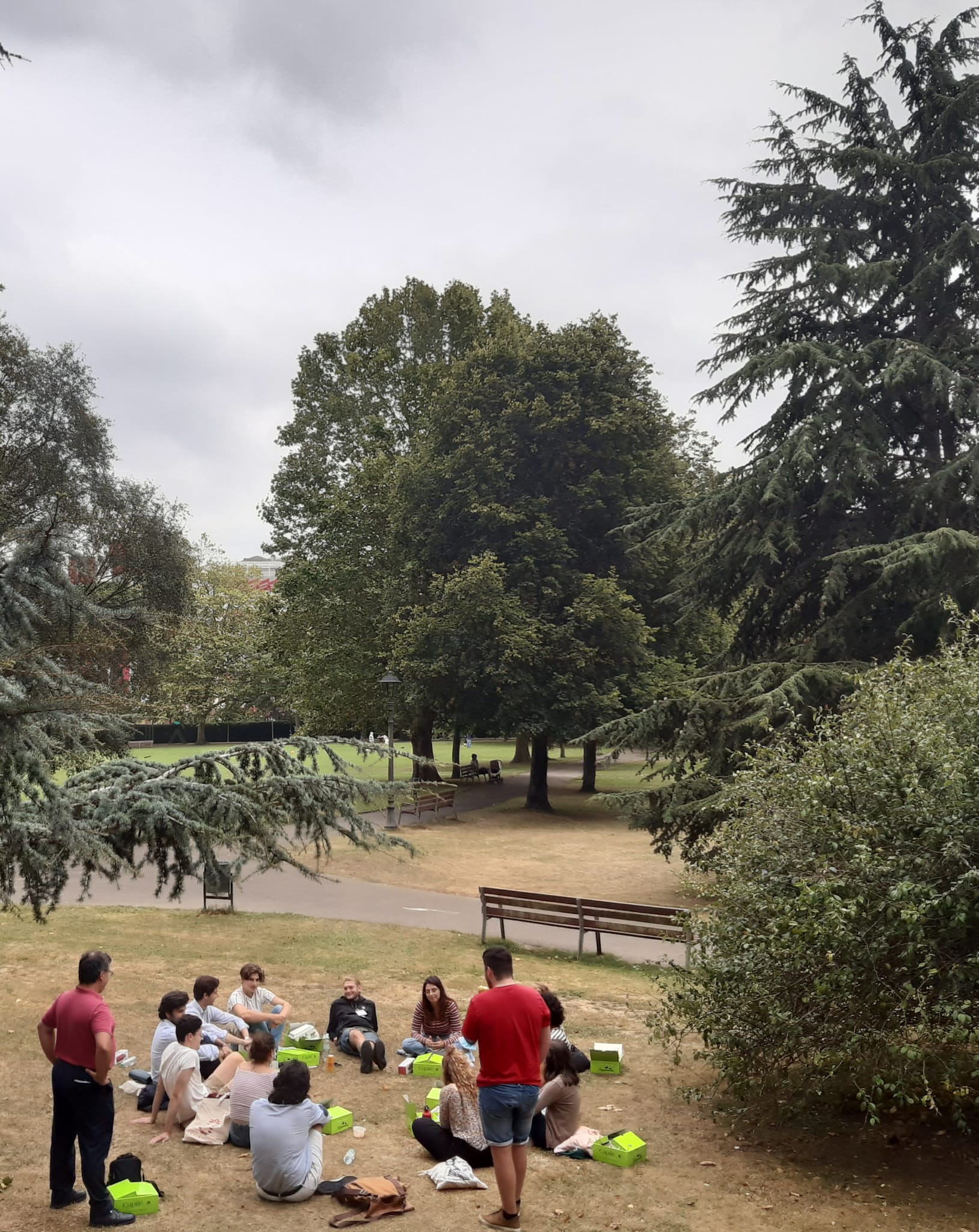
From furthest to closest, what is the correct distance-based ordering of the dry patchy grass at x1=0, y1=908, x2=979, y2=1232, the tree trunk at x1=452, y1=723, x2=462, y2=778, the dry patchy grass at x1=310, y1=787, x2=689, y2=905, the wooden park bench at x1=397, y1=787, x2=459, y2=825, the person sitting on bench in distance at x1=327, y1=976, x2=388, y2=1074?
the tree trunk at x1=452, y1=723, x2=462, y2=778
the wooden park bench at x1=397, y1=787, x2=459, y2=825
the dry patchy grass at x1=310, y1=787, x2=689, y2=905
the person sitting on bench in distance at x1=327, y1=976, x2=388, y2=1074
the dry patchy grass at x1=0, y1=908, x2=979, y2=1232

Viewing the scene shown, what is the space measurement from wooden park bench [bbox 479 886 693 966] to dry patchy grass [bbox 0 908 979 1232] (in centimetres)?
147

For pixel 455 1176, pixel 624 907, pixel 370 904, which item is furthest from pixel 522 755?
pixel 455 1176

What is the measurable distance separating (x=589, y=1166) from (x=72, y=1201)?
10.3 feet

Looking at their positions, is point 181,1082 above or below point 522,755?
above

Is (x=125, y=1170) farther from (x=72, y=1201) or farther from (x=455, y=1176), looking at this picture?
(x=455, y=1176)

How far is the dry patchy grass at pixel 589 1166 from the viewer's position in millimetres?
5910

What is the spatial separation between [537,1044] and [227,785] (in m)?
3.60

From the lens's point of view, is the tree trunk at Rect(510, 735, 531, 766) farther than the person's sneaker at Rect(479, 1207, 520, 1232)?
Yes

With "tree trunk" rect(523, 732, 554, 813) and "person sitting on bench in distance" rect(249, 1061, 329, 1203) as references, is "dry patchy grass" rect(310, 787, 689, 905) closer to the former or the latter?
"tree trunk" rect(523, 732, 554, 813)

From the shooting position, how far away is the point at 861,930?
666 centimetres

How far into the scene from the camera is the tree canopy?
17469mm

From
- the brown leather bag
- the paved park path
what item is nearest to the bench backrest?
the paved park path

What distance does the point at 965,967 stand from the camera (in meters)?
6.31

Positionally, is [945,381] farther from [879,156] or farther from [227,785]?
[227,785]
